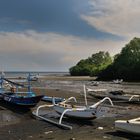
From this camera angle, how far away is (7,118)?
26.6 m

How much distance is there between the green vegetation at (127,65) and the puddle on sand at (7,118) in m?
Result: 79.2

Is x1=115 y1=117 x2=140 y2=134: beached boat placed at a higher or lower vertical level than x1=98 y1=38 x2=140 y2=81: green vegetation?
lower

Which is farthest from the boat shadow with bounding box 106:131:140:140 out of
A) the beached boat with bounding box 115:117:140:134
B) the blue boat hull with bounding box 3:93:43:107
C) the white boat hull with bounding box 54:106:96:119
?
the blue boat hull with bounding box 3:93:43:107

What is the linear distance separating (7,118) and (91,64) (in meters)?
154

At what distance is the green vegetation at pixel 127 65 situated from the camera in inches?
4227

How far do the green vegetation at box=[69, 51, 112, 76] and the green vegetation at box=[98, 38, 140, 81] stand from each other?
3580 cm

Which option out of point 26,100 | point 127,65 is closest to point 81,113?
point 26,100

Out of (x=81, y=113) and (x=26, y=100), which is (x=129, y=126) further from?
(x=26, y=100)

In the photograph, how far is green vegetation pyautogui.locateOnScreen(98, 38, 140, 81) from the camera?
10738cm

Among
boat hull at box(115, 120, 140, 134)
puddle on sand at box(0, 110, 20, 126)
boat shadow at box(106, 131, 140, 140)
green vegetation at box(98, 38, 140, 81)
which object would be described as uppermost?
green vegetation at box(98, 38, 140, 81)

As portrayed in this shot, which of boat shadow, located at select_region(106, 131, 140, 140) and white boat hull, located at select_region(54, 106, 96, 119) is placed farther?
white boat hull, located at select_region(54, 106, 96, 119)

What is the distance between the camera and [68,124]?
23156 millimetres

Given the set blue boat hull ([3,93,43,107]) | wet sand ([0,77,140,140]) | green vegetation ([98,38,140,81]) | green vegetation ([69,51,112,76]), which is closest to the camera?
wet sand ([0,77,140,140])

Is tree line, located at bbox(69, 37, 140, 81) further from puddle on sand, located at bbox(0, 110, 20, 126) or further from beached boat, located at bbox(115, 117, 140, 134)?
beached boat, located at bbox(115, 117, 140, 134)
